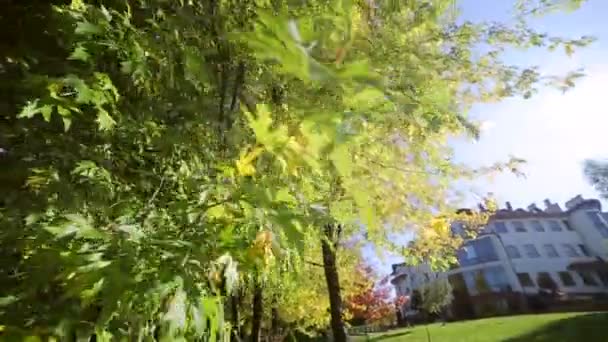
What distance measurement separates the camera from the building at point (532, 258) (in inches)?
1531

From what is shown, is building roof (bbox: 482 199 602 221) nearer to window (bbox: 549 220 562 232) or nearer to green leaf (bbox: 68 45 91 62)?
window (bbox: 549 220 562 232)

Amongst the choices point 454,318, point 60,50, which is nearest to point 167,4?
point 60,50

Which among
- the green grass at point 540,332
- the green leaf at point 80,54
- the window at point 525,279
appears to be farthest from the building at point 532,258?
the green leaf at point 80,54

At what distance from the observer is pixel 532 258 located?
40656mm

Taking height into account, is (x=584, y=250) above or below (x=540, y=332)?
above

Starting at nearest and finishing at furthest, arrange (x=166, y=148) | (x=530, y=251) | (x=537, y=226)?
1. (x=166, y=148)
2. (x=530, y=251)
3. (x=537, y=226)

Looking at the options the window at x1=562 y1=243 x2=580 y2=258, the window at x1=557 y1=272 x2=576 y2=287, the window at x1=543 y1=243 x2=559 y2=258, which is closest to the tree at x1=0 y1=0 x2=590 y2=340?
the window at x1=557 y1=272 x2=576 y2=287

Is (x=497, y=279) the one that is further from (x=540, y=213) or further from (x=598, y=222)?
(x=598, y=222)

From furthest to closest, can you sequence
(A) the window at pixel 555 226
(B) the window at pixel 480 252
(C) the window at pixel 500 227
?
(A) the window at pixel 555 226, (C) the window at pixel 500 227, (B) the window at pixel 480 252

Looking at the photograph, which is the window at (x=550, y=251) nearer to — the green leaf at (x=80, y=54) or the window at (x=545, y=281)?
the window at (x=545, y=281)

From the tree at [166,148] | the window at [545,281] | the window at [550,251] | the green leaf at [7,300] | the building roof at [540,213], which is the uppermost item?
the building roof at [540,213]

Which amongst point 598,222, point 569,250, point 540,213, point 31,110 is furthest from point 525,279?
point 31,110

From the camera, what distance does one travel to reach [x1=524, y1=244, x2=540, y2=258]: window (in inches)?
1606

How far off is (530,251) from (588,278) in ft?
22.1
